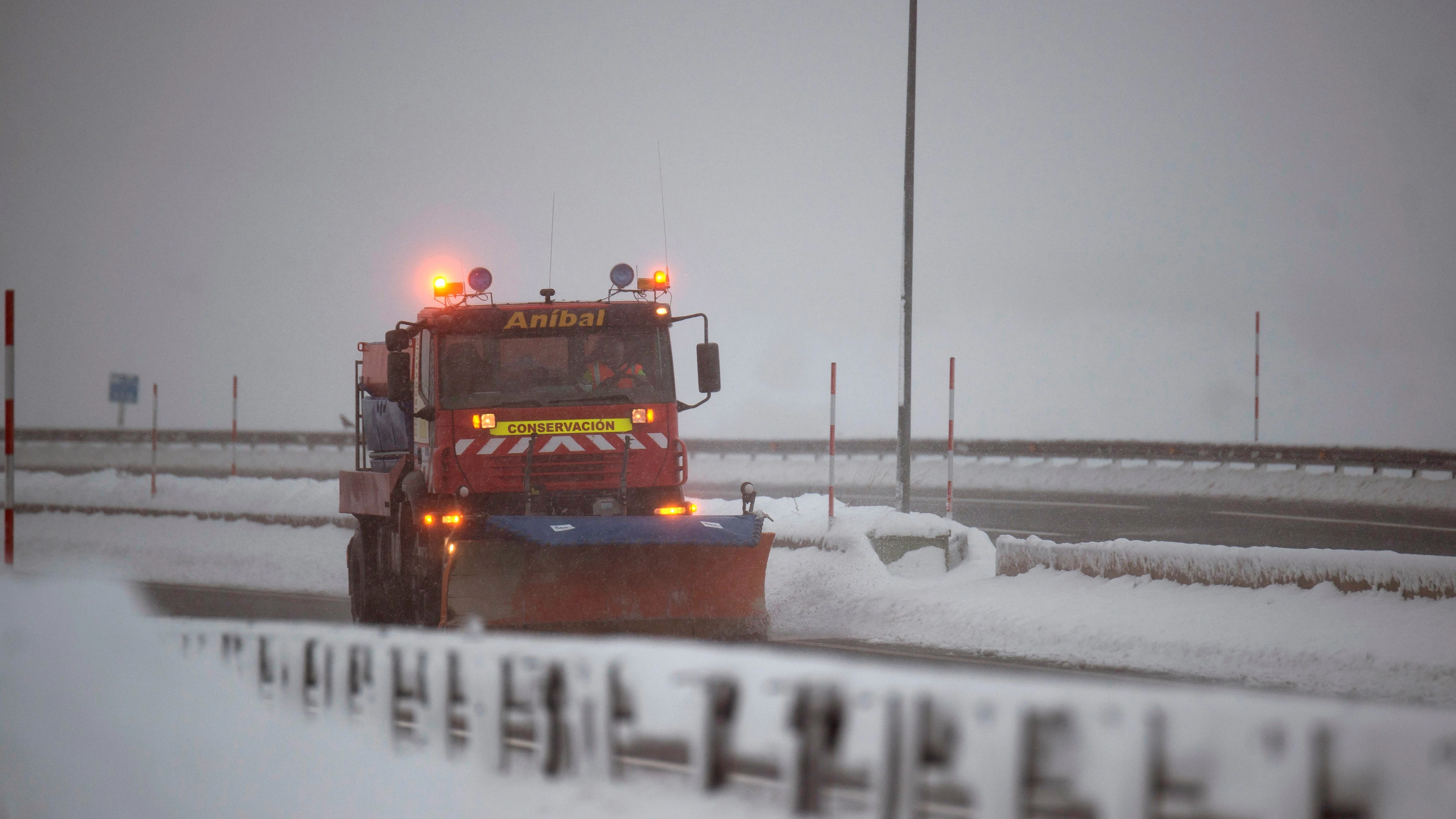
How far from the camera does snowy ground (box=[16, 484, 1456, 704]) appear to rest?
8148mm

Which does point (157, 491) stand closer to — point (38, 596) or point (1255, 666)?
point (38, 596)

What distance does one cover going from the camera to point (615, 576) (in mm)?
9250

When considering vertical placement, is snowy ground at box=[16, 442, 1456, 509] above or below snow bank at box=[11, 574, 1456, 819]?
below

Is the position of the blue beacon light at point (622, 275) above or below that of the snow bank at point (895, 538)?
above

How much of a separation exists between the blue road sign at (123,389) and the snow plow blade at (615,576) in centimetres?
2087

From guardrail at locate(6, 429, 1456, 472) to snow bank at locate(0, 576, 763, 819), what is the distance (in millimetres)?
24737

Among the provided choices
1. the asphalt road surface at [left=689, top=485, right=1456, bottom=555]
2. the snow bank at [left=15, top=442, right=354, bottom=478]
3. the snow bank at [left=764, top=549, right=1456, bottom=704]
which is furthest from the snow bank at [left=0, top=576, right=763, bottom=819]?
the snow bank at [left=15, top=442, right=354, bottom=478]

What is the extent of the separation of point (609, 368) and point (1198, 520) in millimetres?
13351

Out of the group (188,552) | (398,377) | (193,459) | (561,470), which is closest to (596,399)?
(561,470)

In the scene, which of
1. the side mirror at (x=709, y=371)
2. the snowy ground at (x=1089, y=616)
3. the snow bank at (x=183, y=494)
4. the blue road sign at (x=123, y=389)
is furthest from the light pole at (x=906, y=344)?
the blue road sign at (x=123, y=389)

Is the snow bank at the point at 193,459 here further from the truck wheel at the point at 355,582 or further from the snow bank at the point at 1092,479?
the truck wheel at the point at 355,582

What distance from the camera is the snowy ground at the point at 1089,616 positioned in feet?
26.7

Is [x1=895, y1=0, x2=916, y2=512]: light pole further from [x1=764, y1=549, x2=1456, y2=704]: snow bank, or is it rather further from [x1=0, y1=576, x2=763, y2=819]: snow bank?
[x1=0, y1=576, x2=763, y2=819]: snow bank

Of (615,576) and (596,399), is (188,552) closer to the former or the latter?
(596,399)
